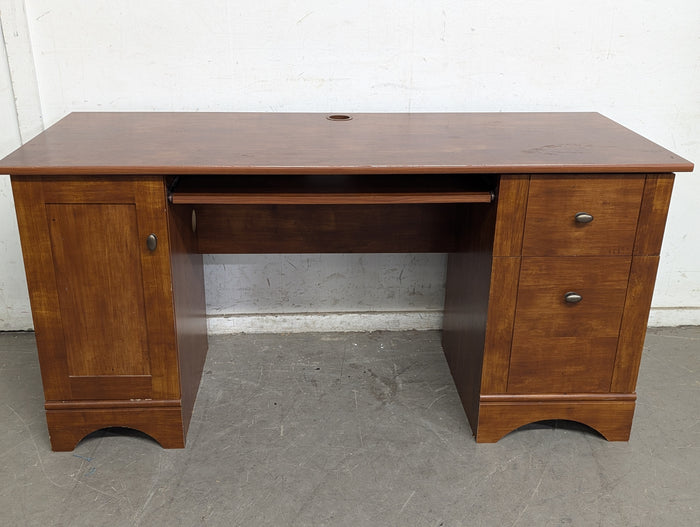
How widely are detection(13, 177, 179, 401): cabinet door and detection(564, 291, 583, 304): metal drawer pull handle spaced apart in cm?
111

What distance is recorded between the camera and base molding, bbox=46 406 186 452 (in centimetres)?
195

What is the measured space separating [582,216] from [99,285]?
1.32 metres

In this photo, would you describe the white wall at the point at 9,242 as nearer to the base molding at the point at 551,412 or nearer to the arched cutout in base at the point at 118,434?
the arched cutout in base at the point at 118,434

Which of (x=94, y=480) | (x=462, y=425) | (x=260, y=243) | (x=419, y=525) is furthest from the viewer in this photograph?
(x=260, y=243)

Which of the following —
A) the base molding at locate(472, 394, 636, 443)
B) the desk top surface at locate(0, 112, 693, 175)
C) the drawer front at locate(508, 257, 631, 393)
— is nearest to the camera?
the desk top surface at locate(0, 112, 693, 175)

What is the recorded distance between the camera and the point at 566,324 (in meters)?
1.92

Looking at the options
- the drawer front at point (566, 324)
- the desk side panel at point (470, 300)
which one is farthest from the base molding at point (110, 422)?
the drawer front at point (566, 324)

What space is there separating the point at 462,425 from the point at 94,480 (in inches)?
43.3

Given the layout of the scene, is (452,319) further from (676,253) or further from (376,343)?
(676,253)

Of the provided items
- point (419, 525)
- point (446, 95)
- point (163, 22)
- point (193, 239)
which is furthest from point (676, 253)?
point (163, 22)

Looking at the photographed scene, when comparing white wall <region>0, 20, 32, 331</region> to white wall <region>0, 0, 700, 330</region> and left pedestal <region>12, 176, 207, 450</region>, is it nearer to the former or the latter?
white wall <region>0, 0, 700, 330</region>

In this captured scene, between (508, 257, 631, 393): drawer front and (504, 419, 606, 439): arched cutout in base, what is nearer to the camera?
(508, 257, 631, 393): drawer front

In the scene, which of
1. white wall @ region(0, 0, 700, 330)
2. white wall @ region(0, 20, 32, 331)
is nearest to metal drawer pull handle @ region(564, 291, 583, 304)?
white wall @ region(0, 0, 700, 330)

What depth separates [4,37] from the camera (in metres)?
2.23
